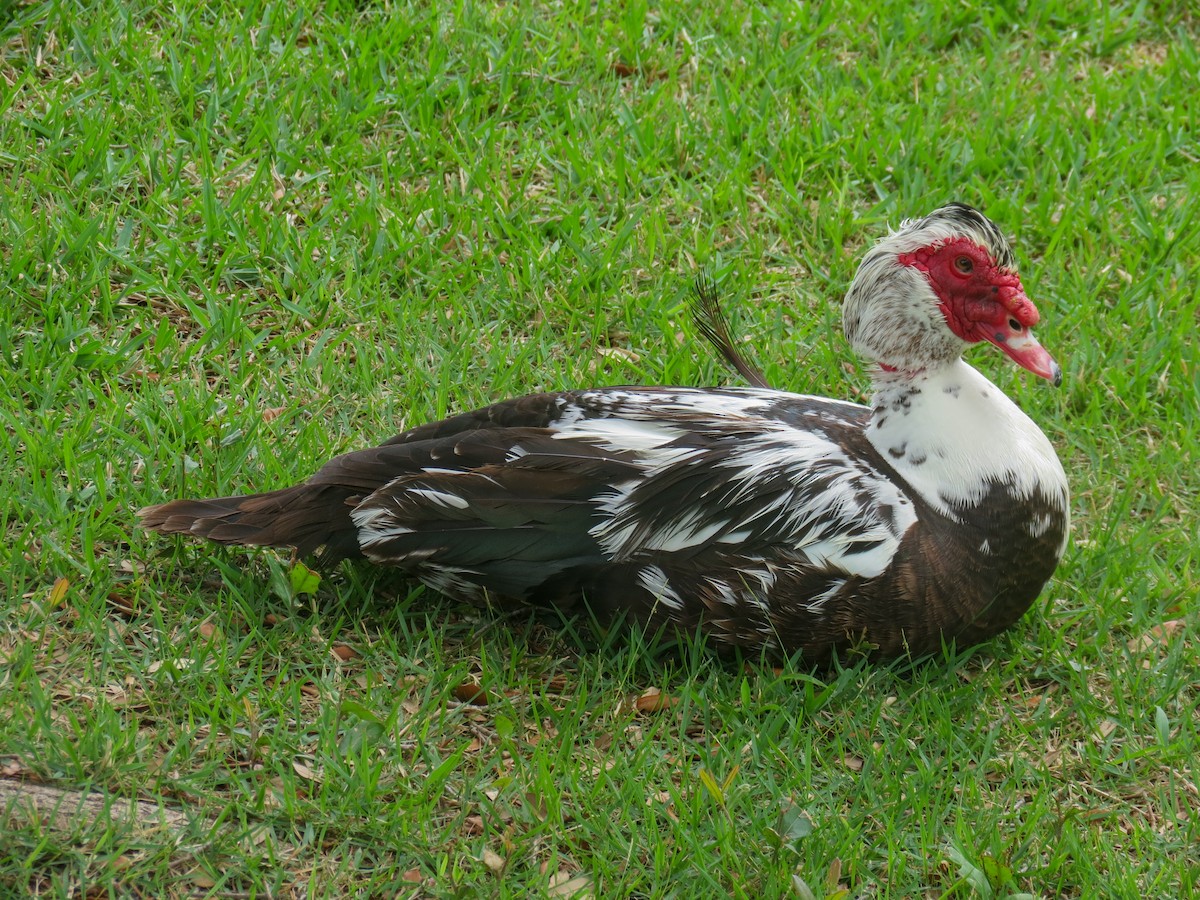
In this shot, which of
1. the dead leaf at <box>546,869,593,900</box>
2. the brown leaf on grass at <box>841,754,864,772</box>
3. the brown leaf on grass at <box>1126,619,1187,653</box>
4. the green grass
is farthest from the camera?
the brown leaf on grass at <box>1126,619,1187,653</box>

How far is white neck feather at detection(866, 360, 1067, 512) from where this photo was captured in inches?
135

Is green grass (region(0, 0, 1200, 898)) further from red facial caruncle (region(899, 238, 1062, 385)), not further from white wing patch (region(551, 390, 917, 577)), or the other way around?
red facial caruncle (region(899, 238, 1062, 385))

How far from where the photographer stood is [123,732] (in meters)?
3.06

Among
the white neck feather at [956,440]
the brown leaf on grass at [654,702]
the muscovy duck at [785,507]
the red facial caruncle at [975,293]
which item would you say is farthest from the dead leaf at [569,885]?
the red facial caruncle at [975,293]

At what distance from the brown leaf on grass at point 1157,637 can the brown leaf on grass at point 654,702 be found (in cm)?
128

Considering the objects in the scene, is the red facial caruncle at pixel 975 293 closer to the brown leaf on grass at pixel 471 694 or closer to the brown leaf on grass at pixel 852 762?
the brown leaf on grass at pixel 852 762

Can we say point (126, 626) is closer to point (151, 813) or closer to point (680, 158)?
point (151, 813)

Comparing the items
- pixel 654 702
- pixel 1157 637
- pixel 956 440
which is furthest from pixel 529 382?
pixel 1157 637

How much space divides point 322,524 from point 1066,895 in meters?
1.98

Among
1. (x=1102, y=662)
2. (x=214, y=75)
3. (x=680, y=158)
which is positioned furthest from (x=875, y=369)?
(x=214, y=75)

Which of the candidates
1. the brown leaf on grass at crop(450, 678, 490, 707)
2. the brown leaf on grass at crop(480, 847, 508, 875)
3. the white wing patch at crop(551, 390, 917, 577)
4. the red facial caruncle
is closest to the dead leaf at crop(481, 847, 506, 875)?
the brown leaf on grass at crop(480, 847, 508, 875)

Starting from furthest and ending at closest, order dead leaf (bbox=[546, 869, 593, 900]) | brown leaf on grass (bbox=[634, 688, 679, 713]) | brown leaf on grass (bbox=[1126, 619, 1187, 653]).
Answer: brown leaf on grass (bbox=[1126, 619, 1187, 653])
brown leaf on grass (bbox=[634, 688, 679, 713])
dead leaf (bbox=[546, 869, 593, 900])

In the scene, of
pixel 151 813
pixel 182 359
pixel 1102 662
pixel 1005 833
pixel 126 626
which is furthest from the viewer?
pixel 182 359

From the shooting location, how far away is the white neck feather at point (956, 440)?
3.44 m
